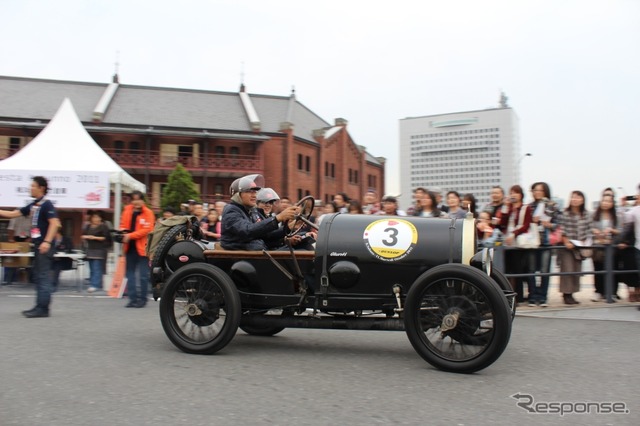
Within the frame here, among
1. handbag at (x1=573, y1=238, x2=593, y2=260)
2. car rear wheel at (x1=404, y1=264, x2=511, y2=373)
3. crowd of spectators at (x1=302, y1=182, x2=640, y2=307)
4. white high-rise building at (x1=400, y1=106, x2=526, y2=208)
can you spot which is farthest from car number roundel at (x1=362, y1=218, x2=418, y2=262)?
white high-rise building at (x1=400, y1=106, x2=526, y2=208)

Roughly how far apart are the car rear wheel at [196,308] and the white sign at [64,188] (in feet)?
26.2

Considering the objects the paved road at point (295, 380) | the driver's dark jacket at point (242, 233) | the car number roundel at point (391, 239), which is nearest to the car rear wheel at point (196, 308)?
the paved road at point (295, 380)

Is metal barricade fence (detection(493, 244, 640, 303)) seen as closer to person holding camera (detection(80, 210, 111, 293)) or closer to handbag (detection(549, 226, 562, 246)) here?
handbag (detection(549, 226, 562, 246))

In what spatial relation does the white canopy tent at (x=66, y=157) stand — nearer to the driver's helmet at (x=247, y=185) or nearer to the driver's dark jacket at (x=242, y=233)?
the driver's helmet at (x=247, y=185)

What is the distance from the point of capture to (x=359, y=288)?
510cm

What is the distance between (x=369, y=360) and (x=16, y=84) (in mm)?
50341

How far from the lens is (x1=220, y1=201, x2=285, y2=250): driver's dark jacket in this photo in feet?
17.9

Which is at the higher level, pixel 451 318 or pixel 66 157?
pixel 66 157

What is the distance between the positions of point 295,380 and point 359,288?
107 cm

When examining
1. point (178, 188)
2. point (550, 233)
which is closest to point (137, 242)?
point (550, 233)

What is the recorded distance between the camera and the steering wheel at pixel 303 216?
5.29 meters

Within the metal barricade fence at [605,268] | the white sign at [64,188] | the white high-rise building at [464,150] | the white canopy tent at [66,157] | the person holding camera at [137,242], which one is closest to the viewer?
the metal barricade fence at [605,268]

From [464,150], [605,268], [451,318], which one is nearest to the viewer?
[451,318]

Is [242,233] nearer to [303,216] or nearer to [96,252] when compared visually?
[303,216]
